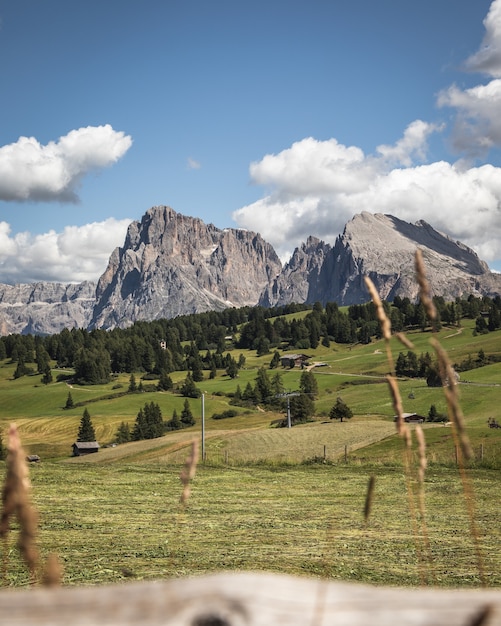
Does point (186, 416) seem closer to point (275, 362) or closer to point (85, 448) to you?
point (85, 448)

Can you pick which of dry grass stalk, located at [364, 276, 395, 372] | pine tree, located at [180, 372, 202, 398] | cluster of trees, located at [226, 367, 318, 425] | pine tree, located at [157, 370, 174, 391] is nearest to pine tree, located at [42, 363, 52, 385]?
pine tree, located at [157, 370, 174, 391]

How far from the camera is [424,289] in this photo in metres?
2.89

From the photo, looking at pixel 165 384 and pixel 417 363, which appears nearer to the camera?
pixel 417 363

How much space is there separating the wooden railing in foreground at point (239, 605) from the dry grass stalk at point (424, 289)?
1.35m

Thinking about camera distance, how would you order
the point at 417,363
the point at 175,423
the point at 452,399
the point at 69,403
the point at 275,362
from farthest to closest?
the point at 275,362
the point at 69,403
the point at 417,363
the point at 175,423
the point at 452,399

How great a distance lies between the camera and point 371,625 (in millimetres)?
1577

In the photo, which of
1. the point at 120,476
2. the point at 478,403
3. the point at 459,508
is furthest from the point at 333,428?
the point at 459,508

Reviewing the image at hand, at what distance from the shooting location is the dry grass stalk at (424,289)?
278cm

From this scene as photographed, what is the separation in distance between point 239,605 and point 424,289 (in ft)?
5.73

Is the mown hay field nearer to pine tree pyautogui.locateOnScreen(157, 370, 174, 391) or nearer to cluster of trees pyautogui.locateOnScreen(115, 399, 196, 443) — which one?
cluster of trees pyautogui.locateOnScreen(115, 399, 196, 443)

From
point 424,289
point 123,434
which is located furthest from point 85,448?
point 424,289

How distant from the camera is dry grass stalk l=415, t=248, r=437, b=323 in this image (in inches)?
109

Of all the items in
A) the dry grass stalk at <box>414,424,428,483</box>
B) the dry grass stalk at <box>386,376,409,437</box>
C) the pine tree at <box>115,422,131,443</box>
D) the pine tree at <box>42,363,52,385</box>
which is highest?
the dry grass stalk at <box>386,376,409,437</box>

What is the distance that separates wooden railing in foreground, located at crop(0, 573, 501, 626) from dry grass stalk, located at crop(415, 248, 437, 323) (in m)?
1.35
